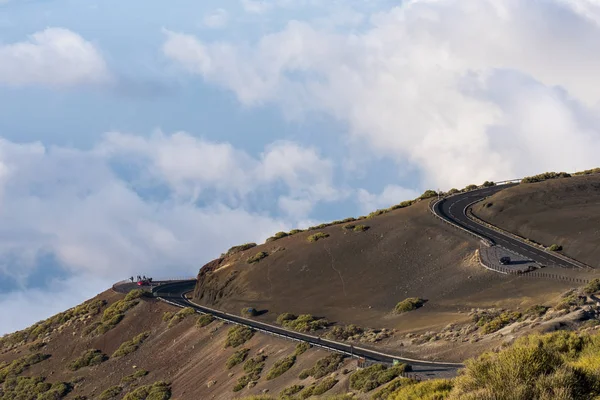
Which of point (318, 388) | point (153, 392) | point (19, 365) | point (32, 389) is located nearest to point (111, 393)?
point (153, 392)

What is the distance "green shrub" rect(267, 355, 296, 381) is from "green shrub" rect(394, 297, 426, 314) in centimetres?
1346

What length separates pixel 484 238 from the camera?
77000 millimetres

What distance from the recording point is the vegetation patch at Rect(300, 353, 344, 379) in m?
48.1

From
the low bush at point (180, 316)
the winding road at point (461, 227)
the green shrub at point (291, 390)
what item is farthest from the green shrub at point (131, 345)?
the green shrub at point (291, 390)

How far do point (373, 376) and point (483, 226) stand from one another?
4356 centimetres

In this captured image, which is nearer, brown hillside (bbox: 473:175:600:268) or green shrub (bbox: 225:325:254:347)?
green shrub (bbox: 225:325:254:347)

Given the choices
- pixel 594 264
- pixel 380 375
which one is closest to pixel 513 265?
pixel 594 264

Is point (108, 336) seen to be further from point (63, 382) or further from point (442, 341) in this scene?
point (442, 341)

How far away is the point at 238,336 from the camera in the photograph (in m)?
64.7

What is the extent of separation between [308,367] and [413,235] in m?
32.3

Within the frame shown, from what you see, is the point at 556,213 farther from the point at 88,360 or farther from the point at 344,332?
the point at 88,360

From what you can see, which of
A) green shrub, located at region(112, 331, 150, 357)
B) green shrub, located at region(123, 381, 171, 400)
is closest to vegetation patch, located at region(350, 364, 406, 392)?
green shrub, located at region(123, 381, 171, 400)

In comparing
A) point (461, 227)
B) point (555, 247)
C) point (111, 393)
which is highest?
point (461, 227)

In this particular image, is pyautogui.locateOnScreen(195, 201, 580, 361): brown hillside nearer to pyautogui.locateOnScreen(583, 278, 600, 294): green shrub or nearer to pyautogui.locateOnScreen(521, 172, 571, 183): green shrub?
pyautogui.locateOnScreen(583, 278, 600, 294): green shrub
